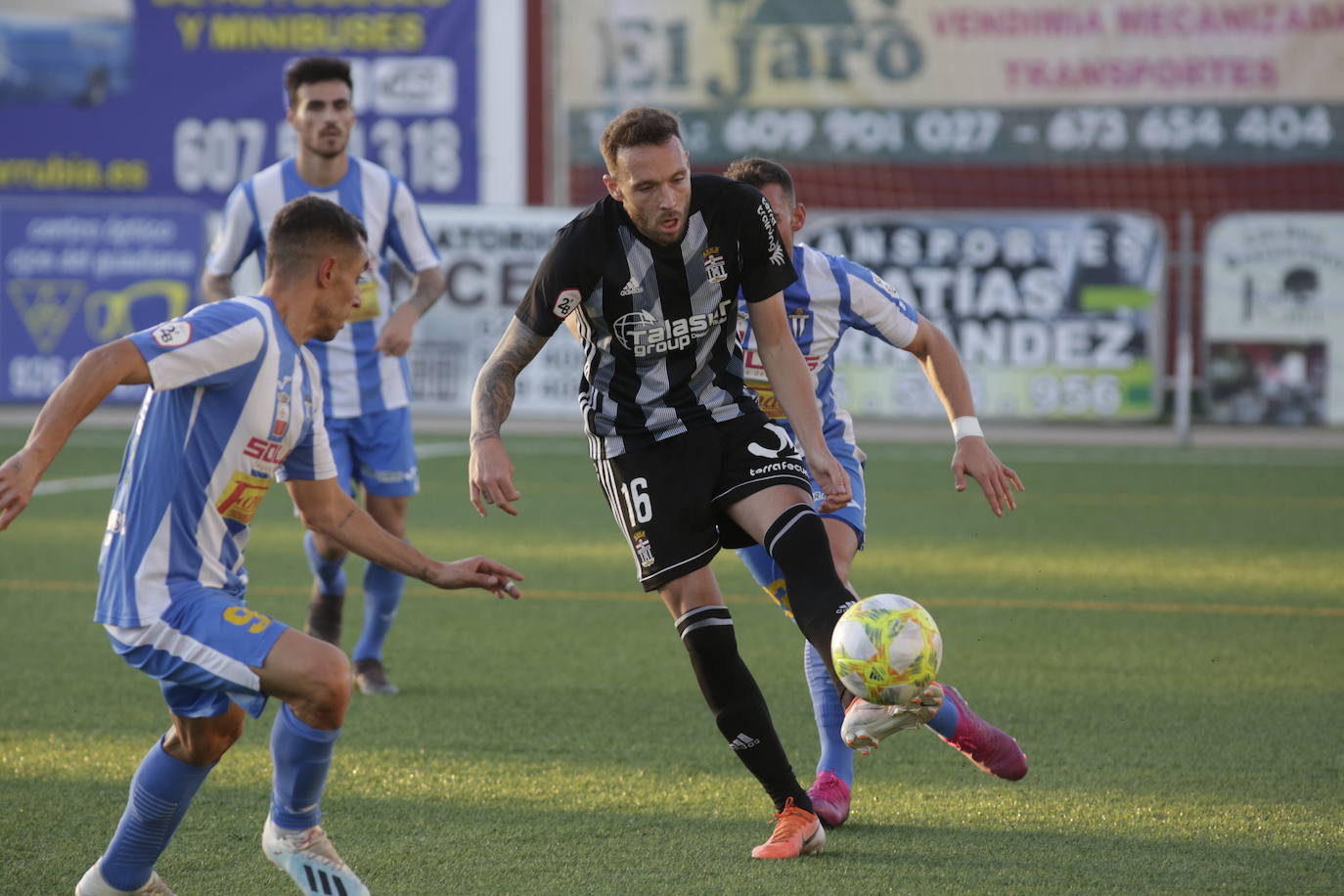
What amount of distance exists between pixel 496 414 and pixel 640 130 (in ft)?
2.57

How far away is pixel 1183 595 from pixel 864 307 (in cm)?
387

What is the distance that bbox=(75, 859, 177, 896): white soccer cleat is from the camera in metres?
3.80

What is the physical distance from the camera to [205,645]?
3557 millimetres

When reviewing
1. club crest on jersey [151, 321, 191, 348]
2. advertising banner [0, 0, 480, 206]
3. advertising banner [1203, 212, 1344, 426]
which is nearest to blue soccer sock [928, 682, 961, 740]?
club crest on jersey [151, 321, 191, 348]

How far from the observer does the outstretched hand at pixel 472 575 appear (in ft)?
12.3

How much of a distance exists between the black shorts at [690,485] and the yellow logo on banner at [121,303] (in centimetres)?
1298

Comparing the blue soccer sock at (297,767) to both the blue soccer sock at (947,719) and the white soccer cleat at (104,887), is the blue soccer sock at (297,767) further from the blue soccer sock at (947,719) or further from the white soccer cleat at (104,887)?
the blue soccer sock at (947,719)

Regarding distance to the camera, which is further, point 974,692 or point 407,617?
point 407,617

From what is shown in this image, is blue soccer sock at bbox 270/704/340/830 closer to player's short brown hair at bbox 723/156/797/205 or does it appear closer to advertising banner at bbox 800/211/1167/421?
player's short brown hair at bbox 723/156/797/205

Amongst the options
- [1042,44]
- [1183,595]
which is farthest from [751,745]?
[1042,44]

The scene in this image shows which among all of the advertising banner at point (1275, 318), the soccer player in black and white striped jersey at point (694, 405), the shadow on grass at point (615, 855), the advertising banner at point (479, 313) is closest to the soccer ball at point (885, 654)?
the soccer player in black and white striped jersey at point (694, 405)

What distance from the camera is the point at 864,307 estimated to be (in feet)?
16.0

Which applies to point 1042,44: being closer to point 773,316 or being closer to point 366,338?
point 366,338

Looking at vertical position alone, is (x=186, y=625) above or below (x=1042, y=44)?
below
